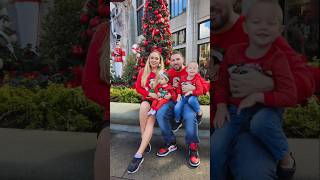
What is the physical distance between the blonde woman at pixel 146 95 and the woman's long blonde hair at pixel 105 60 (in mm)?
323

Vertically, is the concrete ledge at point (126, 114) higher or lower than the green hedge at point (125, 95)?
lower

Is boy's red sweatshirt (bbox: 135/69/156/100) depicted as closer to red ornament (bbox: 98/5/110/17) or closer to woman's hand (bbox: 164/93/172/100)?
woman's hand (bbox: 164/93/172/100)

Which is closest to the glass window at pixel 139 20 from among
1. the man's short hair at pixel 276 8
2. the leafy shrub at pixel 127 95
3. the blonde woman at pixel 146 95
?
the blonde woman at pixel 146 95

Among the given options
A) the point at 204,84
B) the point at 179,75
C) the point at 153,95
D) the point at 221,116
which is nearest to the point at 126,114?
the point at 153,95

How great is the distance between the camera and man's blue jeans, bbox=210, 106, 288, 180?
98.3 inches

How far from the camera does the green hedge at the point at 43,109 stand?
3557 mm

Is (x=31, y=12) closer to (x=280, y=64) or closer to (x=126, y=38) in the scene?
(x=126, y=38)

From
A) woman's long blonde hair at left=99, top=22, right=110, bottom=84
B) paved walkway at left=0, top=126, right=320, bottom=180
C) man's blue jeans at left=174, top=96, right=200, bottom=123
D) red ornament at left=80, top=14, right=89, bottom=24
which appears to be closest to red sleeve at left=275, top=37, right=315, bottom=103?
paved walkway at left=0, top=126, right=320, bottom=180

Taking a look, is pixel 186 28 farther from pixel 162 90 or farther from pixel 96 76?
pixel 96 76

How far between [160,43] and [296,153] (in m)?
1.54

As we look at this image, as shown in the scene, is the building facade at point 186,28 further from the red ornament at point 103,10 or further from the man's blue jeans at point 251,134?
the man's blue jeans at point 251,134

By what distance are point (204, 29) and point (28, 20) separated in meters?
2.06

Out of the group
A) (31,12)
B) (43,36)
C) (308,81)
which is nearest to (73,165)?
(43,36)

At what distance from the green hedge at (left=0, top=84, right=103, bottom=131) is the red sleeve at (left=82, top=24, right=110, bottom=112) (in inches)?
19.3
